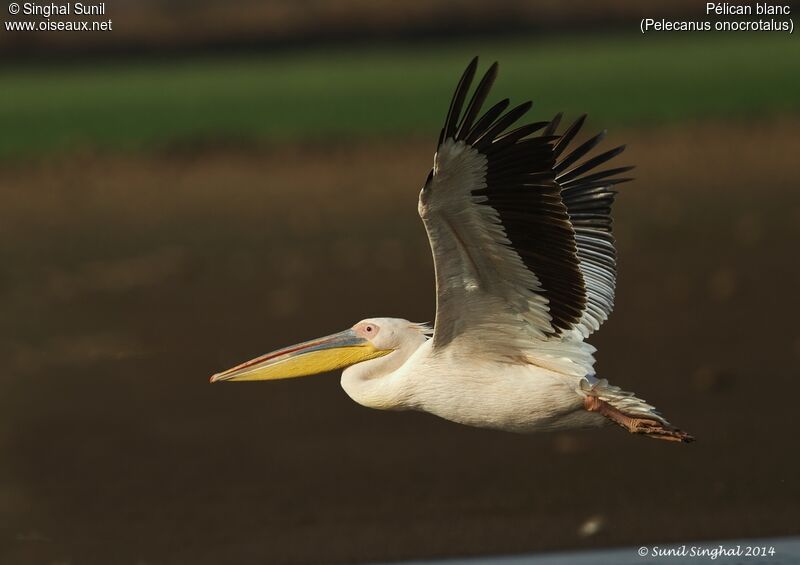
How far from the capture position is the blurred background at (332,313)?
354 inches

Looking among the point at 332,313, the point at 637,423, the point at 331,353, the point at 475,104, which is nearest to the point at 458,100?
the point at 475,104

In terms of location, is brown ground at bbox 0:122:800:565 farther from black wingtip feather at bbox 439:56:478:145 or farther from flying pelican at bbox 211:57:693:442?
black wingtip feather at bbox 439:56:478:145

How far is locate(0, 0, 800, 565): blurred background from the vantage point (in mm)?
8984

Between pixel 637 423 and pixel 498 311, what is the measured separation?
0.75 metres

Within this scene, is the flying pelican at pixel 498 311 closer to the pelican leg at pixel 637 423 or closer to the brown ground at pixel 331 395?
the pelican leg at pixel 637 423

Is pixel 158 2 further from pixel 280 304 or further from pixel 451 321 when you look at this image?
pixel 451 321

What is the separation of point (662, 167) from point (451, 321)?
10.9m

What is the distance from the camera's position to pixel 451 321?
A: 6.84 meters

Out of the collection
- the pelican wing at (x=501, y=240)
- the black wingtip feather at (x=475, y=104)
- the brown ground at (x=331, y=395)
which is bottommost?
the brown ground at (x=331, y=395)

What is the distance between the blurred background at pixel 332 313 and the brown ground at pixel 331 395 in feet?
0.09

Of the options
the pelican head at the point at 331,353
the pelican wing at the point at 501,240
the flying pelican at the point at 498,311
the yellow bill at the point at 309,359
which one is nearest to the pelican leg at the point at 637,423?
the flying pelican at the point at 498,311

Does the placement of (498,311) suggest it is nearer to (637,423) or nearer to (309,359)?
(637,423)

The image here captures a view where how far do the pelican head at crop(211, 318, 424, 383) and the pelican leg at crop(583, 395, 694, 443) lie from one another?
100 centimetres

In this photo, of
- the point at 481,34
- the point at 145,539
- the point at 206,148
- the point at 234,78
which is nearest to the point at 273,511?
the point at 145,539
